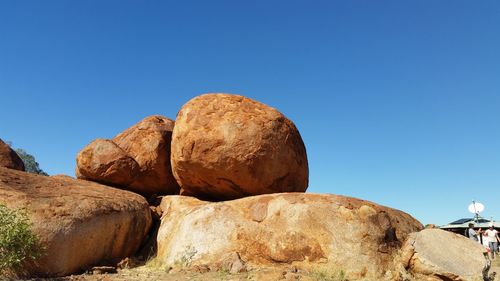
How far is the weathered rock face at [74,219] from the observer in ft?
26.8

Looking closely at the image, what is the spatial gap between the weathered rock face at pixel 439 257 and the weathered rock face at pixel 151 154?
291 inches

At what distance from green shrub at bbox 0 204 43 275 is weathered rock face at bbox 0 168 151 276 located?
24 cm

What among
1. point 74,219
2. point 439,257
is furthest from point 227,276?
point 439,257

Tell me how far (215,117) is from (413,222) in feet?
18.0

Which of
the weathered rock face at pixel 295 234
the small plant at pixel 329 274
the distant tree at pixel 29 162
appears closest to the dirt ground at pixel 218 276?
the small plant at pixel 329 274

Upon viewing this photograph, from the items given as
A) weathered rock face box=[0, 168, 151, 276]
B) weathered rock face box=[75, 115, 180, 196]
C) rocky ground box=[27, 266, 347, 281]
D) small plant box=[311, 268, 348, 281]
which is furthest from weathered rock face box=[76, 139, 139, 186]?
small plant box=[311, 268, 348, 281]

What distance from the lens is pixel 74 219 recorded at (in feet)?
28.2

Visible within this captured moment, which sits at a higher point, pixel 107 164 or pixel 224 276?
pixel 107 164

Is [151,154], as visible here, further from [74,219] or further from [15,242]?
[15,242]

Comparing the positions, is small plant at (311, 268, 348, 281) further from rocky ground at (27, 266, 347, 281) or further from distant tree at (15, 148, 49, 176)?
distant tree at (15, 148, 49, 176)

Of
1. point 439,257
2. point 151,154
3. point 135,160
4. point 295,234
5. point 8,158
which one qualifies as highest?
point 151,154

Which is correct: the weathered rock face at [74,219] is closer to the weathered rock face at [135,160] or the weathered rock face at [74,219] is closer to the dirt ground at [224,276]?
the dirt ground at [224,276]

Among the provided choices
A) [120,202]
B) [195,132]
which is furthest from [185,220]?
[195,132]

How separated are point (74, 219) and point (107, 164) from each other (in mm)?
4042
